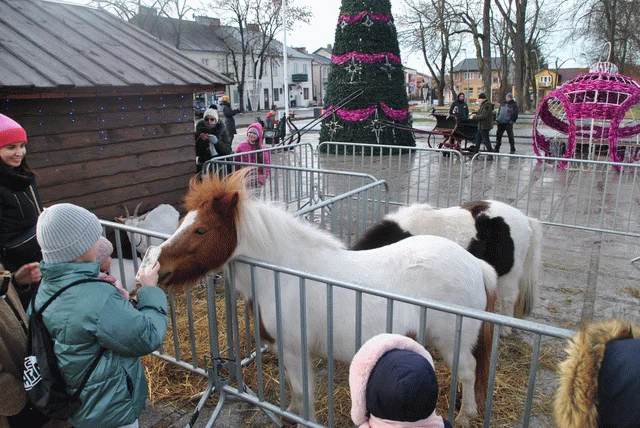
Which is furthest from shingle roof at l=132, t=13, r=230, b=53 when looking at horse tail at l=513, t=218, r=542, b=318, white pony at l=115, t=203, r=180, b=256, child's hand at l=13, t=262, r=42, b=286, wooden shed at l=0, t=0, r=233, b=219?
child's hand at l=13, t=262, r=42, b=286

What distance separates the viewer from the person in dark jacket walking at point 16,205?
2.67 metres

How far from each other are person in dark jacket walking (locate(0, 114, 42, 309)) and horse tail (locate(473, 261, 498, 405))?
9.27 feet

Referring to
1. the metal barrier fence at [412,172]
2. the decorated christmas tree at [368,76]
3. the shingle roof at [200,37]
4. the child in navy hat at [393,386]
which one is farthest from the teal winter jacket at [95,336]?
the shingle roof at [200,37]

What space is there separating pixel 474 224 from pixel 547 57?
233 ft

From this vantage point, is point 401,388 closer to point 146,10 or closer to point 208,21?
point 146,10

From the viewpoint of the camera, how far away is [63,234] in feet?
5.80

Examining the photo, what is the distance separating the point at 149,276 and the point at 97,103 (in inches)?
154

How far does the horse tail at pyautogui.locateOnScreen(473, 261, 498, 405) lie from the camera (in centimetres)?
286

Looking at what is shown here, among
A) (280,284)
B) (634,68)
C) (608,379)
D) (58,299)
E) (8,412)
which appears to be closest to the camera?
(608,379)

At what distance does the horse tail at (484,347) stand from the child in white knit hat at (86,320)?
6.59 ft

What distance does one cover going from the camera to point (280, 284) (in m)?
2.66

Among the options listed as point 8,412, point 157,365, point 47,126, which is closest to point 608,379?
point 8,412

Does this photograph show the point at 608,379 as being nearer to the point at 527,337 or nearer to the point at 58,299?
the point at 58,299

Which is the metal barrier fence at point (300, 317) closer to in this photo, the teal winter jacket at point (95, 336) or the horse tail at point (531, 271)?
the teal winter jacket at point (95, 336)
